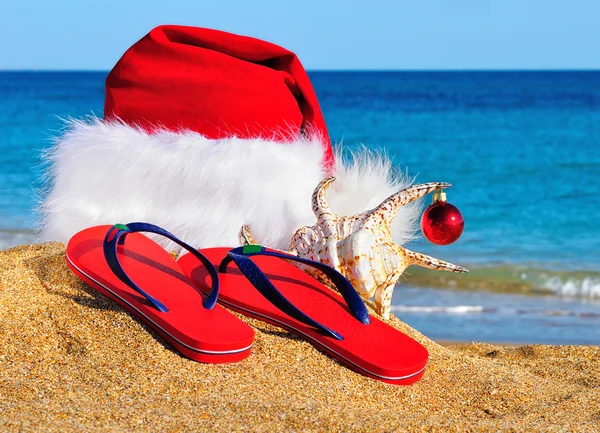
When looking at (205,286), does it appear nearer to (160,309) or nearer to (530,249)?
(160,309)

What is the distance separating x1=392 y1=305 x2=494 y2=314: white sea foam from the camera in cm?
314

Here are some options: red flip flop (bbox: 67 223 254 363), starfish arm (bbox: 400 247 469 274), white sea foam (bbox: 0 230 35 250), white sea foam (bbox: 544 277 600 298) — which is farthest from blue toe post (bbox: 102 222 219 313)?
white sea foam (bbox: 0 230 35 250)

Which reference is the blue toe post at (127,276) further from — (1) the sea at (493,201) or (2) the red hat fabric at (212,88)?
(1) the sea at (493,201)

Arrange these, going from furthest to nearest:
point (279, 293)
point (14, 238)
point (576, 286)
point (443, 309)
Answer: point (14, 238)
point (576, 286)
point (443, 309)
point (279, 293)

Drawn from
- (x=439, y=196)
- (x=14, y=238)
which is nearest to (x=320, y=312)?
(x=439, y=196)

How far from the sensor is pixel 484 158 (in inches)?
355

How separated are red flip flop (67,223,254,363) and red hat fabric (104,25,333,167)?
0.45 m

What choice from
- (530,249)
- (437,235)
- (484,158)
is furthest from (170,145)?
(484,158)

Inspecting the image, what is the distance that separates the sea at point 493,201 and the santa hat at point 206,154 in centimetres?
30

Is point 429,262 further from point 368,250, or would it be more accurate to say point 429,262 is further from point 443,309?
point 443,309

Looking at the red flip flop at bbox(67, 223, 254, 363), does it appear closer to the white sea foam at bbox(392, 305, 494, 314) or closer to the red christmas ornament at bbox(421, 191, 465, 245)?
the red christmas ornament at bbox(421, 191, 465, 245)

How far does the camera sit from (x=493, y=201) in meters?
6.14

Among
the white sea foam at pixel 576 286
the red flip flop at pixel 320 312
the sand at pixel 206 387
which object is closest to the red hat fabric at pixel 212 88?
the red flip flop at pixel 320 312

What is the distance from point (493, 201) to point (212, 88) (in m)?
4.54
